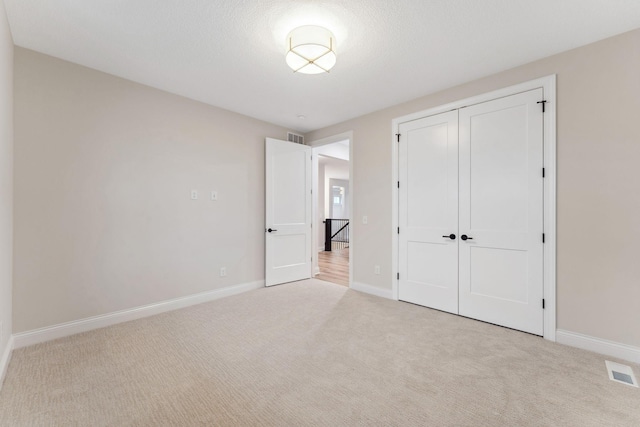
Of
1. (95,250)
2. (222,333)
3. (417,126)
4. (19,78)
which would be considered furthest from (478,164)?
(19,78)

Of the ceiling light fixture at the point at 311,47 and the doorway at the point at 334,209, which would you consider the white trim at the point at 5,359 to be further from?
the doorway at the point at 334,209

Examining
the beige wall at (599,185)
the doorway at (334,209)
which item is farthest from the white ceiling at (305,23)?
the doorway at (334,209)

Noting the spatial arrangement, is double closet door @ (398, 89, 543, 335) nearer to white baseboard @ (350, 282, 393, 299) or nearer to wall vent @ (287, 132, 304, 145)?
white baseboard @ (350, 282, 393, 299)

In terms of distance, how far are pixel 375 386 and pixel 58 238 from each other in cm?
305

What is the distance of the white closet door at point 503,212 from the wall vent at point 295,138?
274 centimetres

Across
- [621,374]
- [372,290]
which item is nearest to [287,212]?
[372,290]

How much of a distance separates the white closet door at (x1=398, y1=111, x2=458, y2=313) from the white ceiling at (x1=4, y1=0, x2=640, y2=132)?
0.60 m

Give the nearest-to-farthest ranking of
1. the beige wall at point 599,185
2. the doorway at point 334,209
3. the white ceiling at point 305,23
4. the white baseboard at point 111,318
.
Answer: the white ceiling at point 305,23 < the beige wall at point 599,185 < the white baseboard at point 111,318 < the doorway at point 334,209

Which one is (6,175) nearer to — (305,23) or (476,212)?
(305,23)

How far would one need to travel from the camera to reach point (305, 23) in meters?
2.12

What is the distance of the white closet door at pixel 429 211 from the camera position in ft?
10.5

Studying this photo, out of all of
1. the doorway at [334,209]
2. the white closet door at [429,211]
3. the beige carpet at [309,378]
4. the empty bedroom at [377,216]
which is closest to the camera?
the beige carpet at [309,378]

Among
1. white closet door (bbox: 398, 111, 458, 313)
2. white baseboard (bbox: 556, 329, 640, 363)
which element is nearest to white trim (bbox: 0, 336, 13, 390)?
white closet door (bbox: 398, 111, 458, 313)

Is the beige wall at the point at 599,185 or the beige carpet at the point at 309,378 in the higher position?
the beige wall at the point at 599,185
